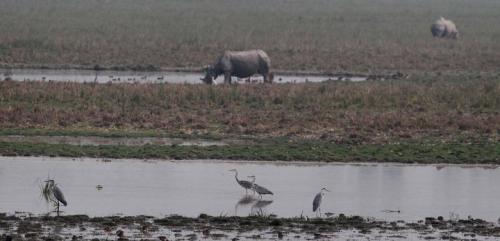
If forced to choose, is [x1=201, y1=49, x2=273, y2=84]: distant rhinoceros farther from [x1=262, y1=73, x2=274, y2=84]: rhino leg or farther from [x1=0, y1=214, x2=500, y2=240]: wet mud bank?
[x1=0, y1=214, x2=500, y2=240]: wet mud bank

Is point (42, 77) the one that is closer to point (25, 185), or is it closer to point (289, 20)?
point (25, 185)

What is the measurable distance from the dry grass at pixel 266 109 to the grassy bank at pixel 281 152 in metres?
1.55

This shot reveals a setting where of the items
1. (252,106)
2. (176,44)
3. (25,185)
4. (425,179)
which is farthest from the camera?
(176,44)

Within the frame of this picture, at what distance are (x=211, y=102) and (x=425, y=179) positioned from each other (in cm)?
994

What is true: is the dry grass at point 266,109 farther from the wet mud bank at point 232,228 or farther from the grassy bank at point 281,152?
the wet mud bank at point 232,228

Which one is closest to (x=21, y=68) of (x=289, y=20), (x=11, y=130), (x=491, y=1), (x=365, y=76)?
(x=365, y=76)

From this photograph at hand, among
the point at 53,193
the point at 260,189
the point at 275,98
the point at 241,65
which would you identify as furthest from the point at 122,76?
the point at 53,193

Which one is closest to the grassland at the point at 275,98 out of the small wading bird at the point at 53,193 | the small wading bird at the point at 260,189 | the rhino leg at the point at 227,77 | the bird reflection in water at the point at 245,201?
the rhino leg at the point at 227,77

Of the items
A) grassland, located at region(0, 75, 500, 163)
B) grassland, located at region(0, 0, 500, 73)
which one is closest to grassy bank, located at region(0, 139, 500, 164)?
grassland, located at region(0, 75, 500, 163)

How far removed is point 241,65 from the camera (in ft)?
137

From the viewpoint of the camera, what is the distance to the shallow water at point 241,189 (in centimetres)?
2041

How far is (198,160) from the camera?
25.7 m

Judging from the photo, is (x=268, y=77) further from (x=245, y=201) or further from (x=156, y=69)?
(x=245, y=201)

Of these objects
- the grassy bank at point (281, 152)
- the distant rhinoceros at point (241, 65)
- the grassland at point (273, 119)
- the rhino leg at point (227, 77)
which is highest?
the distant rhinoceros at point (241, 65)
